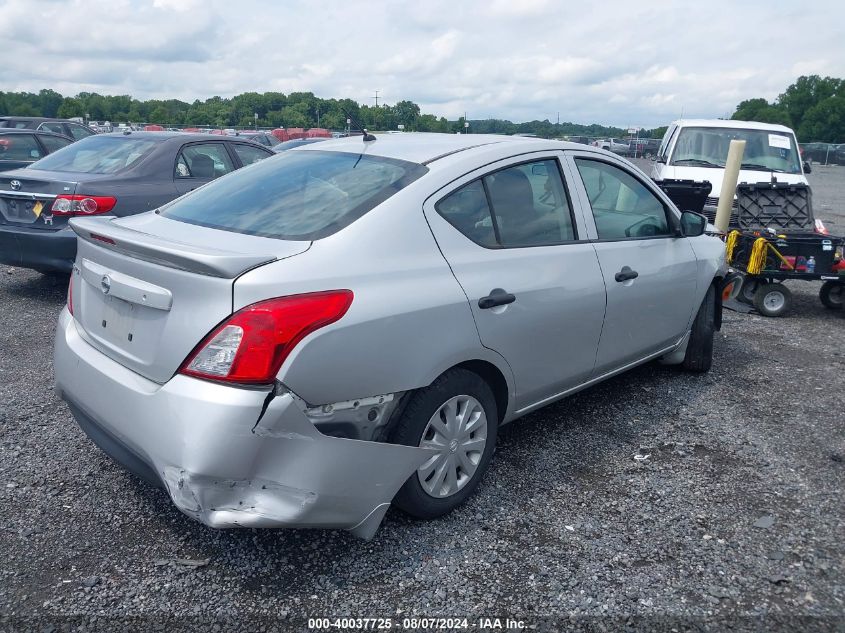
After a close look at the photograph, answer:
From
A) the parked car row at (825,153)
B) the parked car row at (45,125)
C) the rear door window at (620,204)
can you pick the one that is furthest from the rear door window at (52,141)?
the parked car row at (825,153)

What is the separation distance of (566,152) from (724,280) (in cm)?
212

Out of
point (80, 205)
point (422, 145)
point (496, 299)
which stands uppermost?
point (422, 145)

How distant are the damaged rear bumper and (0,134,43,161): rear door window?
1033 cm

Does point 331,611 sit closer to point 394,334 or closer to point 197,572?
point 197,572

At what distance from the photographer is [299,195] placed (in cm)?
322

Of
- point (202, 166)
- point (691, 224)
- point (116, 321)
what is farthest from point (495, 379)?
point (202, 166)

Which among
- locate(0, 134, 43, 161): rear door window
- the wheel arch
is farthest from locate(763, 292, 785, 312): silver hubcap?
locate(0, 134, 43, 161): rear door window

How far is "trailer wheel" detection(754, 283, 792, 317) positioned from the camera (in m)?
7.18

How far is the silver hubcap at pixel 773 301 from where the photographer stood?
284 inches

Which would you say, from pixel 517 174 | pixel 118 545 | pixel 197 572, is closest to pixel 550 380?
pixel 517 174

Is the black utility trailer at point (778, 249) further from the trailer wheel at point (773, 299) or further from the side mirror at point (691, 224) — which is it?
the side mirror at point (691, 224)

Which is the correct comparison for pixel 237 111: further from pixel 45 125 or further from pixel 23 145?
pixel 23 145

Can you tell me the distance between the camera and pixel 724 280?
17.3 ft

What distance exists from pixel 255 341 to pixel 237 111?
6318 centimetres
